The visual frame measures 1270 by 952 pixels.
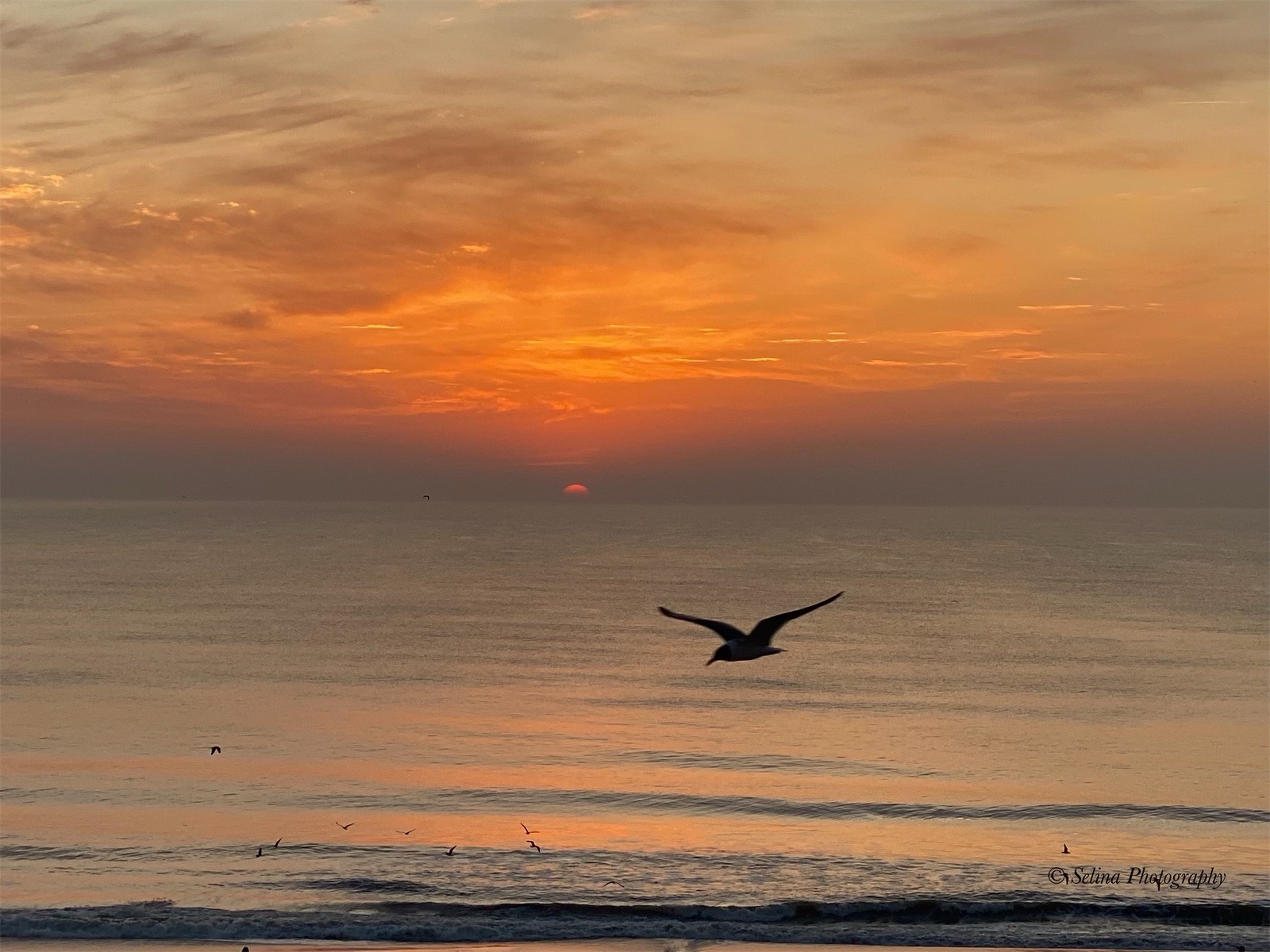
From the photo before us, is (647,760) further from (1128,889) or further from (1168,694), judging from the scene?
(1168,694)

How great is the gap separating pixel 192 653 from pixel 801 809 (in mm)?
57170

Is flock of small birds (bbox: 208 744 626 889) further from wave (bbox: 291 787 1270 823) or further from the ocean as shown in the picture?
wave (bbox: 291 787 1270 823)

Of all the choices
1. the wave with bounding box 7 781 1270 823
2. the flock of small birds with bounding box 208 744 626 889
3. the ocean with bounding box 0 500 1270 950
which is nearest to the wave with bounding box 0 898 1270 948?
the ocean with bounding box 0 500 1270 950

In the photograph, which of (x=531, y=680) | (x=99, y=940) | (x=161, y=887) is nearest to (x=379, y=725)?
(x=531, y=680)

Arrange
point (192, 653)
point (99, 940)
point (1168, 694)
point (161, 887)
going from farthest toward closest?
1. point (192, 653)
2. point (1168, 694)
3. point (161, 887)
4. point (99, 940)

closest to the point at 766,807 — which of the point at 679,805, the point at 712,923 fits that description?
the point at 679,805

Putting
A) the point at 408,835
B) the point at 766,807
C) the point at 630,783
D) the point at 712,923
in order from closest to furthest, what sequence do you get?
the point at 712,923 < the point at 408,835 < the point at 766,807 < the point at 630,783

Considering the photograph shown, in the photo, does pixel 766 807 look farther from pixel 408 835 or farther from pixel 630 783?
pixel 408 835

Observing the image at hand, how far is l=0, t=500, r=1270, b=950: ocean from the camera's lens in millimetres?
35281

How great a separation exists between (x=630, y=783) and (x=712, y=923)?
53.7ft

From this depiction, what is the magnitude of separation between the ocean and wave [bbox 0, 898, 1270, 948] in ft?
0.35

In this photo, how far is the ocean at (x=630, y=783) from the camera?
1389 inches

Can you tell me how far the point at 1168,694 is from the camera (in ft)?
245

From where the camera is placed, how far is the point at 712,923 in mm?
34656
